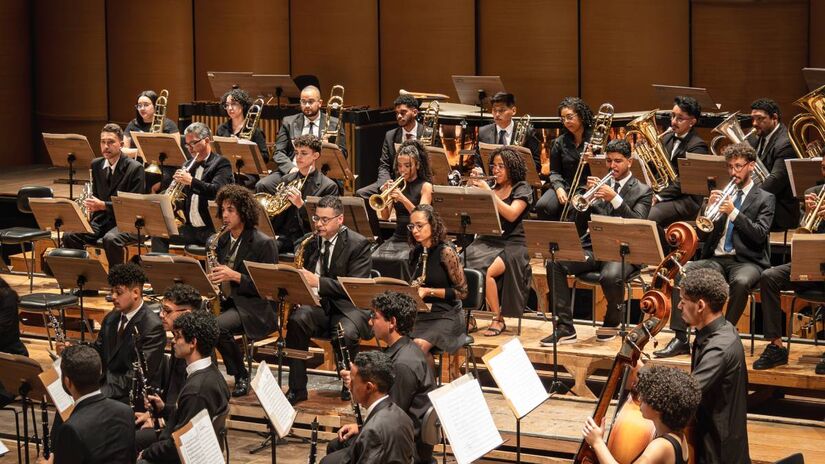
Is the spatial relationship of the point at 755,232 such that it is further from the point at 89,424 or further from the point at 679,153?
the point at 89,424

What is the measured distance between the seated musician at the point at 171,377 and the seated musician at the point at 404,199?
6.67 ft

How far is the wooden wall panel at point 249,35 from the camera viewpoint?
531 inches

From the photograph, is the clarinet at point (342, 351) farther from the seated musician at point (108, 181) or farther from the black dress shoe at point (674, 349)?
the seated musician at point (108, 181)

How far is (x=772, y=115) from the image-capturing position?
27.5 feet

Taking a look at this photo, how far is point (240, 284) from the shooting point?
7.39m

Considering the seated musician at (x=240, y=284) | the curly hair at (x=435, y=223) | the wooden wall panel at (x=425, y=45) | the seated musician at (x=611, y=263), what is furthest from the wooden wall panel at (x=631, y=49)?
the seated musician at (x=240, y=284)

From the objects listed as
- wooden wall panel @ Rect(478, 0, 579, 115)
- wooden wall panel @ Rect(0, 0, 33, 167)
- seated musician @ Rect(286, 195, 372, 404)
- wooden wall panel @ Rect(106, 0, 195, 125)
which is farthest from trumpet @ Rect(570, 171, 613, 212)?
→ wooden wall panel @ Rect(0, 0, 33, 167)

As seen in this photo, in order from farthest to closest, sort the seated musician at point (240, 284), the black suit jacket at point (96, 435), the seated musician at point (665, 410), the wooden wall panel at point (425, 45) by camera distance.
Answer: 1. the wooden wall panel at point (425, 45)
2. the seated musician at point (240, 284)
3. the black suit jacket at point (96, 435)
4. the seated musician at point (665, 410)

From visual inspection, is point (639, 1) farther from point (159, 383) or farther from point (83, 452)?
point (83, 452)

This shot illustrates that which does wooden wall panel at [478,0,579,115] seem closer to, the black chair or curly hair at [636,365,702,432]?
the black chair

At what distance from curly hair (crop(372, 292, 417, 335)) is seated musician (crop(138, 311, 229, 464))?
2.61 ft

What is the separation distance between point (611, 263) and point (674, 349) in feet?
2.31

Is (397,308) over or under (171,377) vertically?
over

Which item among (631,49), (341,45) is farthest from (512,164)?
(341,45)
